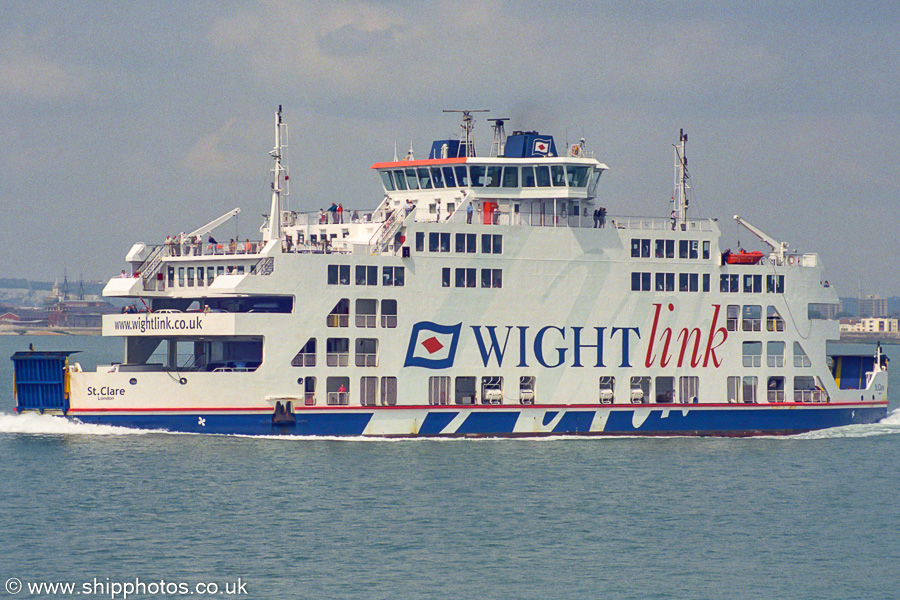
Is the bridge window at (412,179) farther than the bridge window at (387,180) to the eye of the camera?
No

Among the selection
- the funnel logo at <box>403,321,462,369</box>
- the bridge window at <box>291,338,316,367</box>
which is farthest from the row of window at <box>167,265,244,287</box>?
the funnel logo at <box>403,321,462,369</box>

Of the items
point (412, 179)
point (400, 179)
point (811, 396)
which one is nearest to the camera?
point (412, 179)

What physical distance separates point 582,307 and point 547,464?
661cm

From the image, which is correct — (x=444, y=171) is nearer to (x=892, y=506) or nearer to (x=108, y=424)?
(x=108, y=424)

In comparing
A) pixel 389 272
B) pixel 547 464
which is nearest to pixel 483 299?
pixel 389 272

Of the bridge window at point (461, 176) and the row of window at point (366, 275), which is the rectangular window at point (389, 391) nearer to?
the row of window at point (366, 275)

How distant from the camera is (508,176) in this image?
4175 cm

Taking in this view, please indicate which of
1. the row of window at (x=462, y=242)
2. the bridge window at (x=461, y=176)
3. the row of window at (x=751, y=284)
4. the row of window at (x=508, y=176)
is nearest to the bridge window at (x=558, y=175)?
the row of window at (x=508, y=176)

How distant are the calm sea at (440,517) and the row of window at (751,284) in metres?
5.71

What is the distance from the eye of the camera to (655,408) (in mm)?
41875

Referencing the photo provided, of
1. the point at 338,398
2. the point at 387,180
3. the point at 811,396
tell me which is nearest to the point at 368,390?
the point at 338,398

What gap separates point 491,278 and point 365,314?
4.36 meters

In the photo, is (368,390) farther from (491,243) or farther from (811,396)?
(811,396)

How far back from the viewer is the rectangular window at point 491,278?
40.1 m
